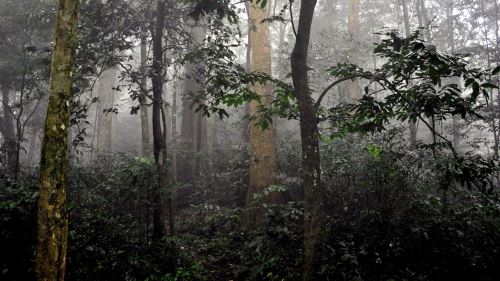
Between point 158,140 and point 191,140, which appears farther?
point 191,140

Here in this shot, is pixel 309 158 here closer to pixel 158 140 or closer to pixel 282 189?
pixel 282 189

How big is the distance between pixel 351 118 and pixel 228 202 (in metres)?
7.73

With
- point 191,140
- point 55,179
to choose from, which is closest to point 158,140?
point 55,179

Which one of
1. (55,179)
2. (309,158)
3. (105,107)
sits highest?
(105,107)

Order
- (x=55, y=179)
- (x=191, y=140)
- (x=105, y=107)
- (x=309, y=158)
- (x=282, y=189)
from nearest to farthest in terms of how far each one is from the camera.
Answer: (x=55, y=179) < (x=309, y=158) < (x=282, y=189) < (x=191, y=140) < (x=105, y=107)

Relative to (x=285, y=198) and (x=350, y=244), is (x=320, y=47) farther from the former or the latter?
Answer: (x=350, y=244)

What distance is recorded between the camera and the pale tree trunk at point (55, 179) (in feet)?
14.1

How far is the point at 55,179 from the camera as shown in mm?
4391

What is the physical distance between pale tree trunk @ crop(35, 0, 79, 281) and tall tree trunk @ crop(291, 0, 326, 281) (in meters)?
2.91

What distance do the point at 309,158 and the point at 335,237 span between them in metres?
3.21

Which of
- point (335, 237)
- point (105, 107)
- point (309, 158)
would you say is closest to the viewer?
point (309, 158)

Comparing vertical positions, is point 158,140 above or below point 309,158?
above

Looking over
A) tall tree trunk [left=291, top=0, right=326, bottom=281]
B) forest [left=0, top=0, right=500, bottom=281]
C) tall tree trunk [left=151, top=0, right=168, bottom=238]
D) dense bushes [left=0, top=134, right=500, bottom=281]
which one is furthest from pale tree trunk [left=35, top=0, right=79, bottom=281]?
tall tree trunk [left=151, top=0, right=168, bottom=238]

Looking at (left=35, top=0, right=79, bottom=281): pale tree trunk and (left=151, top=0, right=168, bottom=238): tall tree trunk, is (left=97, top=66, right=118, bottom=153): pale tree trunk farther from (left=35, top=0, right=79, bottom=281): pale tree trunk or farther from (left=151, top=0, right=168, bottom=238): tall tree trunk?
(left=35, top=0, right=79, bottom=281): pale tree trunk
